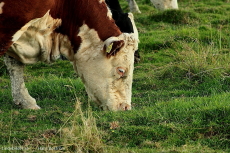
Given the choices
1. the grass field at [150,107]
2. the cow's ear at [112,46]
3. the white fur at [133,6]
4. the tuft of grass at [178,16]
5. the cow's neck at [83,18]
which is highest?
the cow's neck at [83,18]

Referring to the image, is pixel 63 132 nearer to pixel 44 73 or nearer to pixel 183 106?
pixel 183 106

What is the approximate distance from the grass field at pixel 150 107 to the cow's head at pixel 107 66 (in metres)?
0.25

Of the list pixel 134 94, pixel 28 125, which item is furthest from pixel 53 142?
pixel 134 94

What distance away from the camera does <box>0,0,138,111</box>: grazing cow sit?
→ 630 centimetres

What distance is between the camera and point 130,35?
21.8ft

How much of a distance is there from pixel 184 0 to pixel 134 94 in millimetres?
9264

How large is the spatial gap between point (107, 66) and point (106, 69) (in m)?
0.04

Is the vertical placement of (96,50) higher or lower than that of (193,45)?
higher

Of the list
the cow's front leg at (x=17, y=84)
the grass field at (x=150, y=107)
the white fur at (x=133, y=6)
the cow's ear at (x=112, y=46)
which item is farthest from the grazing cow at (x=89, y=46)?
the white fur at (x=133, y=6)

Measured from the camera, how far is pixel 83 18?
6453mm

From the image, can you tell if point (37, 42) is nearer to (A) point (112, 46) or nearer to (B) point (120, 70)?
(A) point (112, 46)

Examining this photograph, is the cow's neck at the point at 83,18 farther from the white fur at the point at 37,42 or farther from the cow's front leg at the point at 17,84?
the cow's front leg at the point at 17,84

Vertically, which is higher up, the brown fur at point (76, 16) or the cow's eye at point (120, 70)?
the brown fur at point (76, 16)

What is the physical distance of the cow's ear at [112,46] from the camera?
20.9 ft
